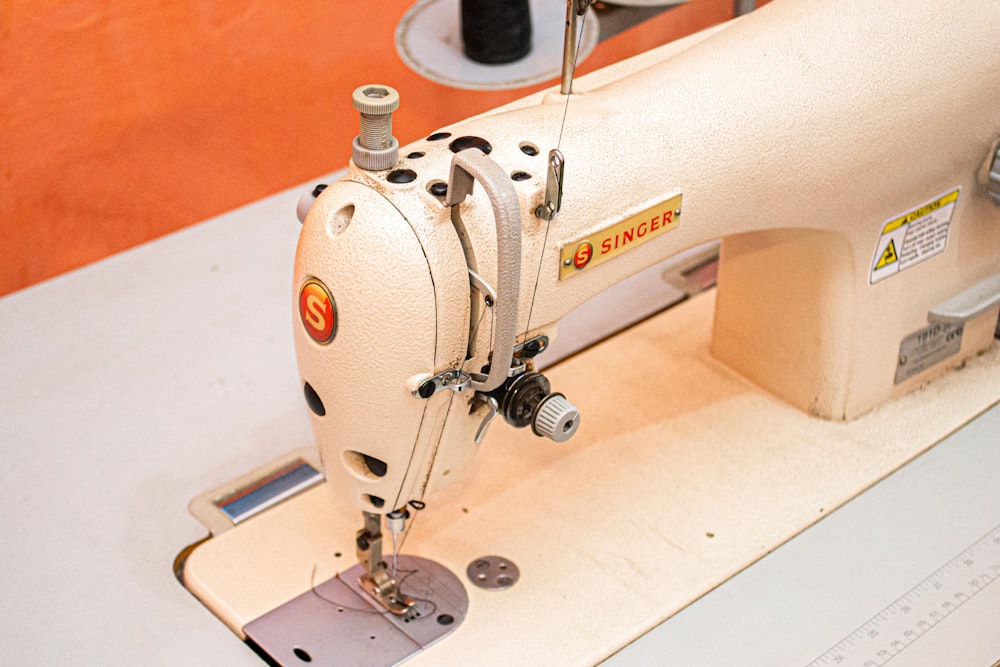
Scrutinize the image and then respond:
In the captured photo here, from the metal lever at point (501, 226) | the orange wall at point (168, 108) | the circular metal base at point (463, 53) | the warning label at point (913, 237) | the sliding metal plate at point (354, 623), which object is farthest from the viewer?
the orange wall at point (168, 108)

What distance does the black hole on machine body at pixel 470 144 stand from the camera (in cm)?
150

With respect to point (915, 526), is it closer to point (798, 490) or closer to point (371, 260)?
point (798, 490)

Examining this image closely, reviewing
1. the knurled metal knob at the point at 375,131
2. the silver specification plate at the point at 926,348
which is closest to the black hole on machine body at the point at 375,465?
the knurled metal knob at the point at 375,131

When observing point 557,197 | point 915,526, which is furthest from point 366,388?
point 915,526

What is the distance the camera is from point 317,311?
1466 mm

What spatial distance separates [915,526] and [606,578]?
0.43 metres

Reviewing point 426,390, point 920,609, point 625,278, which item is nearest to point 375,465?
point 426,390

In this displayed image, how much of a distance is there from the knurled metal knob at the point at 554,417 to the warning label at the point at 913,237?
582 millimetres

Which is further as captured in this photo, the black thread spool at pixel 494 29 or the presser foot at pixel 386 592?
the black thread spool at pixel 494 29

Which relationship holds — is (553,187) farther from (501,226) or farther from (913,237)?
(913,237)

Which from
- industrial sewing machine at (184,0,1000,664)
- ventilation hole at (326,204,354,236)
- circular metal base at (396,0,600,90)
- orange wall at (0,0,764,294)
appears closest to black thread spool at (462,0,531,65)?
circular metal base at (396,0,600,90)

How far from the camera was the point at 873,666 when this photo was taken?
168 centimetres

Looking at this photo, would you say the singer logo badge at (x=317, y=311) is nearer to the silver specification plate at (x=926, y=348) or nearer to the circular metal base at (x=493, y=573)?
the circular metal base at (x=493, y=573)

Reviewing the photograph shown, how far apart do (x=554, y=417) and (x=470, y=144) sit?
30cm
